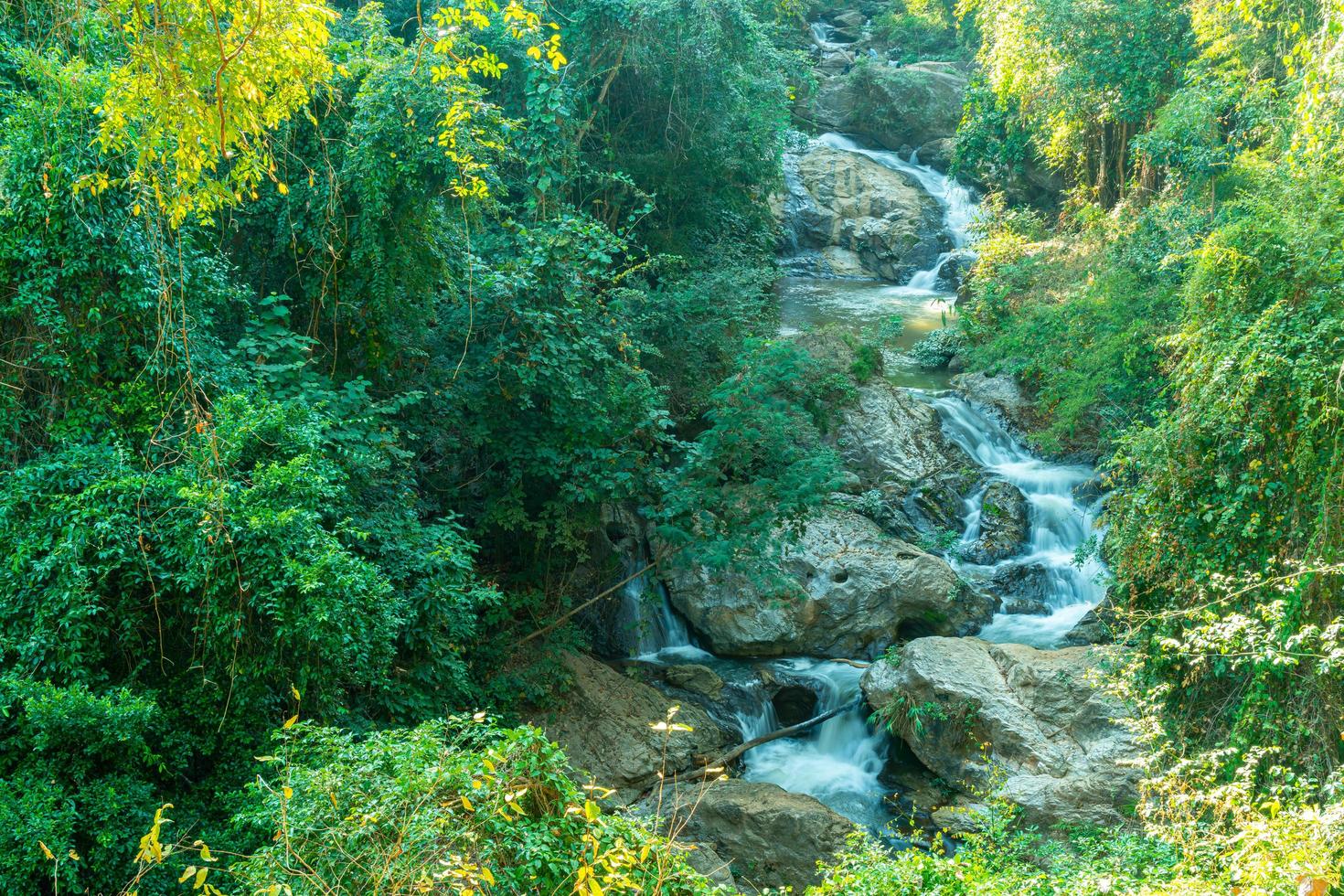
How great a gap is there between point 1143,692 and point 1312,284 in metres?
3.21

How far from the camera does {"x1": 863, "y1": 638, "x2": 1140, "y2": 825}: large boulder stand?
7.81 metres

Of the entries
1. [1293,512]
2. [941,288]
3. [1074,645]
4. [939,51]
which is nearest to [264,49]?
[1293,512]

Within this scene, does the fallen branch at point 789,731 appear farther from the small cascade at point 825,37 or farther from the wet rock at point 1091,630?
the small cascade at point 825,37

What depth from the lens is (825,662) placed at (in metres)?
10.4

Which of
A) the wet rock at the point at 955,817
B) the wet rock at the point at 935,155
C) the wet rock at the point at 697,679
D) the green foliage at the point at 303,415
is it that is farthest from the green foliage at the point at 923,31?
the wet rock at the point at 955,817

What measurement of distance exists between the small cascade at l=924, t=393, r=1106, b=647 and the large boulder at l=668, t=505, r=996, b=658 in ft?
2.03

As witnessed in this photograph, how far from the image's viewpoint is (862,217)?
69.8 ft

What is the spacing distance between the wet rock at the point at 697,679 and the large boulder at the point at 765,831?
1.53 m

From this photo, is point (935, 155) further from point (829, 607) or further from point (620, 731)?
point (620, 731)

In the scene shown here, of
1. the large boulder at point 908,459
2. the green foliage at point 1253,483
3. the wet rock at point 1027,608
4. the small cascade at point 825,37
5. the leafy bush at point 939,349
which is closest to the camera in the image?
the green foliage at point 1253,483

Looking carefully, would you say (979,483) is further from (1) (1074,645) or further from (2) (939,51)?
(2) (939,51)

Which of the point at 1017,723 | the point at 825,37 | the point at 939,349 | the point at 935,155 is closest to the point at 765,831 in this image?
the point at 1017,723

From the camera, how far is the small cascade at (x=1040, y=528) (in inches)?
419

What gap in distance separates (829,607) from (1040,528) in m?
3.24
